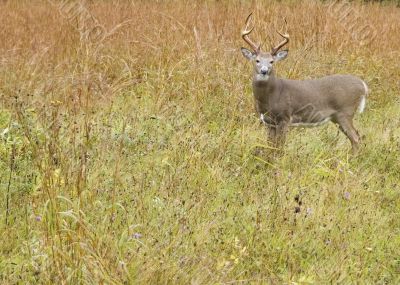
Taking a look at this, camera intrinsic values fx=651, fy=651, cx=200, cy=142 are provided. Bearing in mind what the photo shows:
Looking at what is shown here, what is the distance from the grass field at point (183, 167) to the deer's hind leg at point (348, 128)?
9 cm

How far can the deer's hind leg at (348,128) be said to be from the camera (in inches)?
229

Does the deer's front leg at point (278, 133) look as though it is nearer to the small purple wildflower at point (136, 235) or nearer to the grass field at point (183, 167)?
the grass field at point (183, 167)

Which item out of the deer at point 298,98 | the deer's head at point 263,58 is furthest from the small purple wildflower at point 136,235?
the deer's head at point 263,58

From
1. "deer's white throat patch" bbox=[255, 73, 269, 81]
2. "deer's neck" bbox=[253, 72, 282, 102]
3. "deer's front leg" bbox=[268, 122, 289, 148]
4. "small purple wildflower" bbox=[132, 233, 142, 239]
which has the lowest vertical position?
"deer's front leg" bbox=[268, 122, 289, 148]

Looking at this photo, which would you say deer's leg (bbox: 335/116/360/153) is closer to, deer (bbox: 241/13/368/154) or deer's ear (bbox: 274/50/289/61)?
deer (bbox: 241/13/368/154)

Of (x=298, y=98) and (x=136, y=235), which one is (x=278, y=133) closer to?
(x=298, y=98)

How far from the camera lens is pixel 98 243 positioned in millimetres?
2791

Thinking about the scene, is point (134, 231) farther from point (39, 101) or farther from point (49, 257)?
point (39, 101)

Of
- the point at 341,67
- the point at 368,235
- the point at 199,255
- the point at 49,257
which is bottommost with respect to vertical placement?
the point at 341,67

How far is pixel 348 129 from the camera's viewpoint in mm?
6094

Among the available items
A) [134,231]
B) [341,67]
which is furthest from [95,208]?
[341,67]

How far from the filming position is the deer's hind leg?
5820mm

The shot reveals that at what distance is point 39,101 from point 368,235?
265 cm

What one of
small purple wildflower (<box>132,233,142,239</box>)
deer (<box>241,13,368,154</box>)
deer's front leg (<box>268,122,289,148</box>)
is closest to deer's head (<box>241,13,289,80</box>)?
deer (<box>241,13,368,154</box>)
